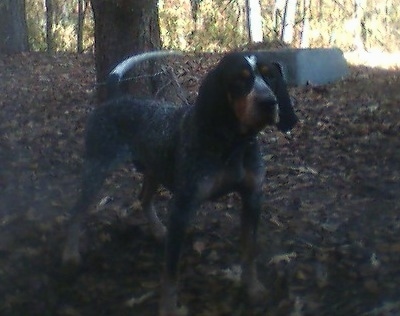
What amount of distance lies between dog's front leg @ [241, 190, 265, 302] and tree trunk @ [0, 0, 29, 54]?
1226cm

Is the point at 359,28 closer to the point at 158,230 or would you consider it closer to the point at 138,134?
the point at 158,230

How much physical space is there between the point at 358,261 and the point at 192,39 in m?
16.6

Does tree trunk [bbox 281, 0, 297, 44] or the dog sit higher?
tree trunk [bbox 281, 0, 297, 44]

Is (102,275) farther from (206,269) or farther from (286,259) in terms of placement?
(286,259)

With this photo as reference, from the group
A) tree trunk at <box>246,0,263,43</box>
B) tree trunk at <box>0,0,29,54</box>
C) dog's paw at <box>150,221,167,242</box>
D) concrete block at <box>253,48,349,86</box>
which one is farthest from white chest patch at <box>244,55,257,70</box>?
tree trunk at <box>246,0,263,43</box>

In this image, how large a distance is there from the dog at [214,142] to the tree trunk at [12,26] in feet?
36.9

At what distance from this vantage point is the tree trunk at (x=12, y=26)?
52.5 feet

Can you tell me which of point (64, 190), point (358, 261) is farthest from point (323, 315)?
point (64, 190)

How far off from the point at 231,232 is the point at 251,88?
213cm

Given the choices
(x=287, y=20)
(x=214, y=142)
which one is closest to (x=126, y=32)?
(x=214, y=142)

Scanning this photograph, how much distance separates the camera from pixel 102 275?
221 inches

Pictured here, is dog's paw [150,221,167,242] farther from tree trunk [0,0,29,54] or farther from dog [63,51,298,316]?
tree trunk [0,0,29,54]

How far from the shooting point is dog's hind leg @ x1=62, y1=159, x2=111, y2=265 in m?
5.70

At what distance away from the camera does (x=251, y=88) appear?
4312 millimetres
